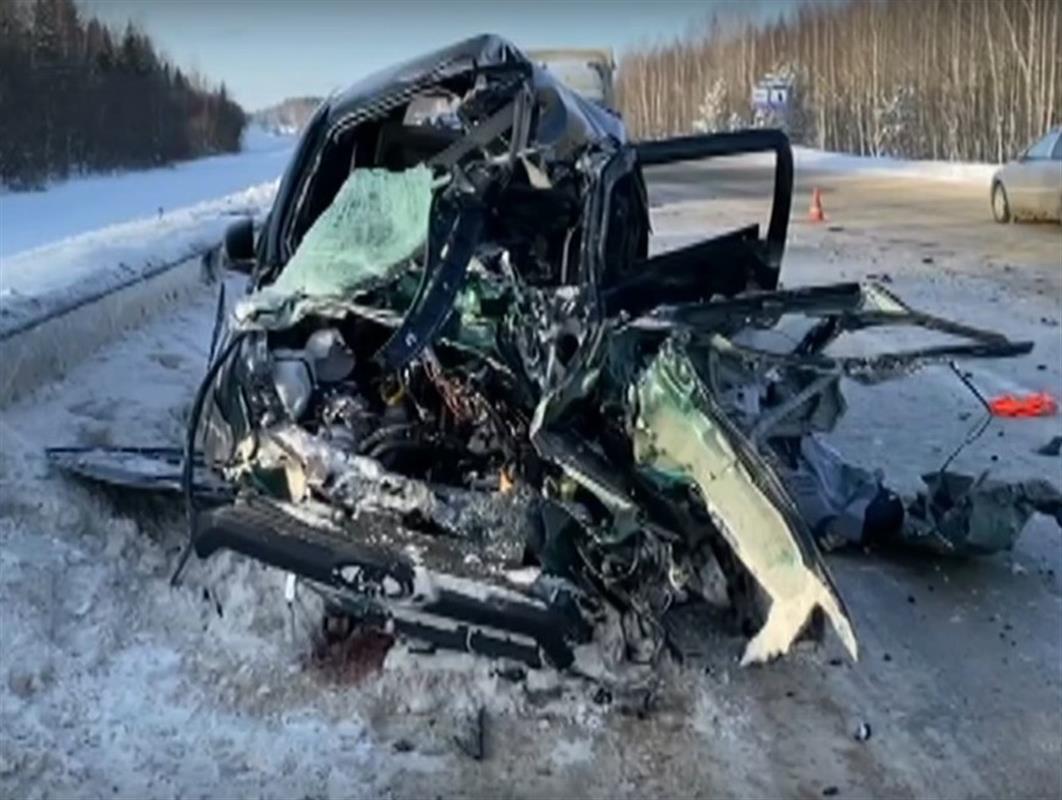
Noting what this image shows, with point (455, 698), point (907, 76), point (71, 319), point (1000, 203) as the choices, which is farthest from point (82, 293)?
point (907, 76)

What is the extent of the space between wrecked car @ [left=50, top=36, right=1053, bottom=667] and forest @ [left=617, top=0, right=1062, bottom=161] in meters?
31.0

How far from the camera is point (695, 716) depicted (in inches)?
173

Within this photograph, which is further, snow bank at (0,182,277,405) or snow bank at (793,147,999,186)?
snow bank at (793,147,999,186)

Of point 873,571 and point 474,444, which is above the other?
point 474,444

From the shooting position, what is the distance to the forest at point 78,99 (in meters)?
34.1

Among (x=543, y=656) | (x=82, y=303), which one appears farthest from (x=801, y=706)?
(x=82, y=303)

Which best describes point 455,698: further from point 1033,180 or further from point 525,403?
point 1033,180

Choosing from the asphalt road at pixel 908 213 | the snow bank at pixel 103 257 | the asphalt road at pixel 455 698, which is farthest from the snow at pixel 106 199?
the asphalt road at pixel 455 698

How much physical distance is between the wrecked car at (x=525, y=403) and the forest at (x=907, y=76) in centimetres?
3095

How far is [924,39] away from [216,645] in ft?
192

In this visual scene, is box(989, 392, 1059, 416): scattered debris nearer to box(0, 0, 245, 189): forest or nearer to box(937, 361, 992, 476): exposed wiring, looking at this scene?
box(937, 361, 992, 476): exposed wiring

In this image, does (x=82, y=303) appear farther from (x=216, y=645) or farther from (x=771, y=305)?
(x=771, y=305)

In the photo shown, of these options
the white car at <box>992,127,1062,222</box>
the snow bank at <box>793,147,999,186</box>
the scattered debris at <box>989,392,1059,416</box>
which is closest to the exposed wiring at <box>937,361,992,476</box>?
the scattered debris at <box>989,392,1059,416</box>

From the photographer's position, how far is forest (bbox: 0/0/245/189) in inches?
1342
